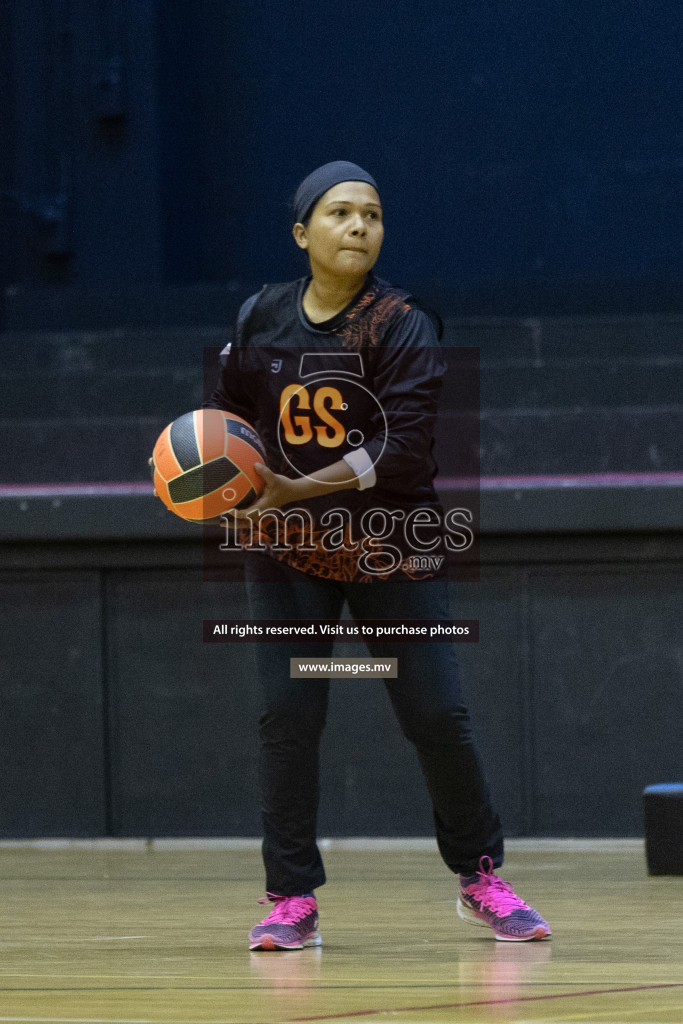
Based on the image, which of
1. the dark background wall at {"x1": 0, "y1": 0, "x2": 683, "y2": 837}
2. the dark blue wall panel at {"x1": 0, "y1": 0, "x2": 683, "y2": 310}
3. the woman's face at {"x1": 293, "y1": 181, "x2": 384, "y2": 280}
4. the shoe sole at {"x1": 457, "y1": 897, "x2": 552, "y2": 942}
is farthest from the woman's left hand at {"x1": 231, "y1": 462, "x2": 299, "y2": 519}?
the dark blue wall panel at {"x1": 0, "y1": 0, "x2": 683, "y2": 310}

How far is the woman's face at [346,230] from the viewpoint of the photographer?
2842mm

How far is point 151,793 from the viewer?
450 centimetres

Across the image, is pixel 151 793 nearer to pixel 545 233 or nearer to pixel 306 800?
pixel 306 800

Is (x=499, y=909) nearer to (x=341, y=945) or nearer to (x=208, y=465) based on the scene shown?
(x=341, y=945)

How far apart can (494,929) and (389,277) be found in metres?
3.72

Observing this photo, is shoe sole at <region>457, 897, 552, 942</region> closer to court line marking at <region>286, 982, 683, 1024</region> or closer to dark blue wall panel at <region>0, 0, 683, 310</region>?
court line marking at <region>286, 982, 683, 1024</region>

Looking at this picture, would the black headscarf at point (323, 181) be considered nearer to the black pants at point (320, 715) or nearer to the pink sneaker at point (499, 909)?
the black pants at point (320, 715)

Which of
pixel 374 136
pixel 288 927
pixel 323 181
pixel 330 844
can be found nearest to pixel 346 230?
pixel 323 181

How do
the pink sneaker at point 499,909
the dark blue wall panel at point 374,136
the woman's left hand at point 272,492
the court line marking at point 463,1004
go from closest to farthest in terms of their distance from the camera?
the court line marking at point 463,1004 → the woman's left hand at point 272,492 → the pink sneaker at point 499,909 → the dark blue wall panel at point 374,136

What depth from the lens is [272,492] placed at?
278 centimetres

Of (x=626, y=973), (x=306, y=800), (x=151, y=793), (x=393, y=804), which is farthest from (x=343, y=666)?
(x=626, y=973)

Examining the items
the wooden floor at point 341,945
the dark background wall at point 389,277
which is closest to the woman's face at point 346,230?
the wooden floor at point 341,945

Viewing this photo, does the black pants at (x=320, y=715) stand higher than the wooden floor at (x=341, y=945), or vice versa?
the black pants at (x=320, y=715)

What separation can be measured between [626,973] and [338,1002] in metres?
0.57
